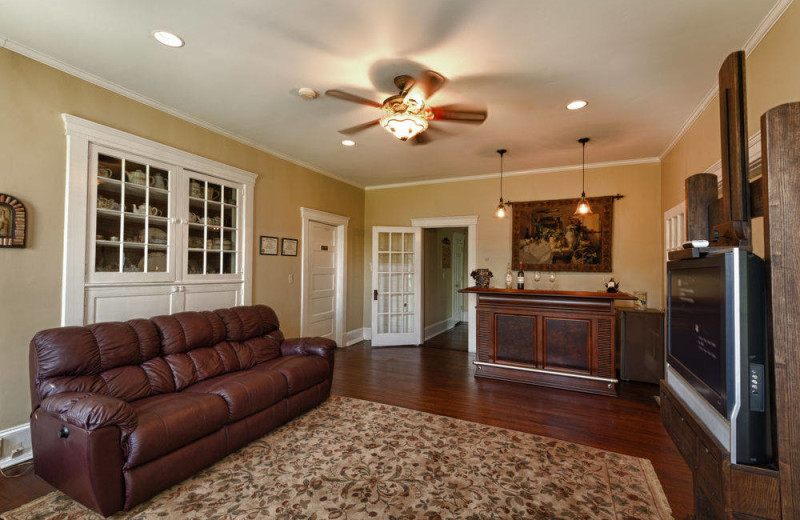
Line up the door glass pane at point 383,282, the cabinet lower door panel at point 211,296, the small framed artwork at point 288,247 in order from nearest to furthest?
the cabinet lower door panel at point 211,296 → the small framed artwork at point 288,247 → the door glass pane at point 383,282

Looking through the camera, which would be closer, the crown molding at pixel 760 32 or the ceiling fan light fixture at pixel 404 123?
the crown molding at pixel 760 32

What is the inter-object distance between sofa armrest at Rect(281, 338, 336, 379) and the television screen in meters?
2.71

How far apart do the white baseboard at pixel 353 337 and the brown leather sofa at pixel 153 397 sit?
262 cm

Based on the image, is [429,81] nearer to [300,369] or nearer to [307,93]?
[307,93]

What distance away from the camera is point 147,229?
322 cm

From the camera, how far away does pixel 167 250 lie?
133 inches

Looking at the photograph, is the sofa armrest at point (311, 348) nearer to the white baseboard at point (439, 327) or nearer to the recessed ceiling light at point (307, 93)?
the recessed ceiling light at point (307, 93)

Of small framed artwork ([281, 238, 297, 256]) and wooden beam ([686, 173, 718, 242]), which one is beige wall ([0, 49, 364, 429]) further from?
wooden beam ([686, 173, 718, 242])

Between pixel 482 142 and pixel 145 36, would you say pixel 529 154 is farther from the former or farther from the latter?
pixel 145 36

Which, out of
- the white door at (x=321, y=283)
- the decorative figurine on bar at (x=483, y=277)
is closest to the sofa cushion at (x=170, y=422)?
the white door at (x=321, y=283)

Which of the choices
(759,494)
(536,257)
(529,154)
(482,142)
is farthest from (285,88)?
(536,257)

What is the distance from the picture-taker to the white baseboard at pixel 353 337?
6066mm

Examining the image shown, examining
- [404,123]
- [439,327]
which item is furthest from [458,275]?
[404,123]

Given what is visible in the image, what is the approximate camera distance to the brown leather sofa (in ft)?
6.09
